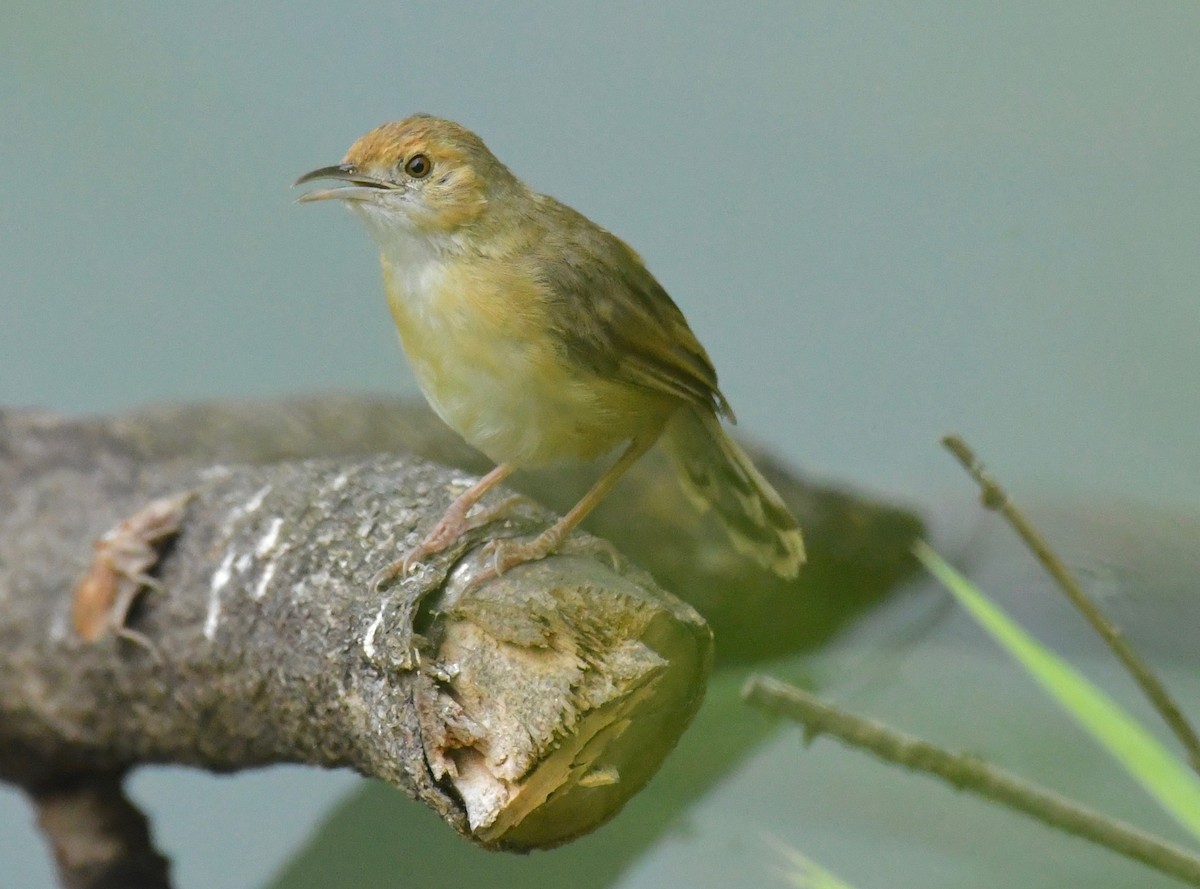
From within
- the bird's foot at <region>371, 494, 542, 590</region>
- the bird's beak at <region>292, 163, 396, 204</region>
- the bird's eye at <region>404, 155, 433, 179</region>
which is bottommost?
the bird's foot at <region>371, 494, 542, 590</region>

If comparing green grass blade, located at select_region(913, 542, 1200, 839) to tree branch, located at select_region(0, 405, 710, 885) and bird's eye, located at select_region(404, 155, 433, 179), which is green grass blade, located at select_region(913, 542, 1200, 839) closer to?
tree branch, located at select_region(0, 405, 710, 885)

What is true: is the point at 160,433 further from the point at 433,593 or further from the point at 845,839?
the point at 845,839

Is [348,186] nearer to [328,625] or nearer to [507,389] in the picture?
[507,389]

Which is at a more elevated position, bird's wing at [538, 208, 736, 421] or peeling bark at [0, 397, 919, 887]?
bird's wing at [538, 208, 736, 421]

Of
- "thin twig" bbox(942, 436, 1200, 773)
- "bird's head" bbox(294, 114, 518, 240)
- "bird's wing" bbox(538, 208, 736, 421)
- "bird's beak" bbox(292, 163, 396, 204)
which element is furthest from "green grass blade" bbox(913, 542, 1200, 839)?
"bird's beak" bbox(292, 163, 396, 204)

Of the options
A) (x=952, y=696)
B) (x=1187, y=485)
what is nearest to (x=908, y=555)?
(x=952, y=696)

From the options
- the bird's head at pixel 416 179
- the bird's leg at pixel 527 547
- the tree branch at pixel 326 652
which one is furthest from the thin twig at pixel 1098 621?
the bird's head at pixel 416 179

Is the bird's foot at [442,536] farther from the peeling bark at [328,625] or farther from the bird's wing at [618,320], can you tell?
the bird's wing at [618,320]
